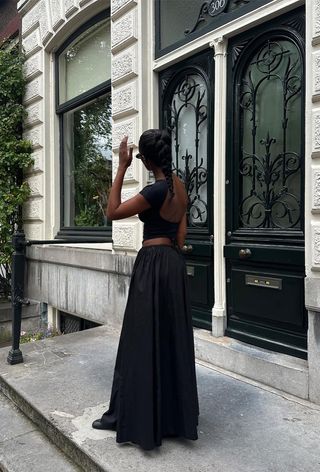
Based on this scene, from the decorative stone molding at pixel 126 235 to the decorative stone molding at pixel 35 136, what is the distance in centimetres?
257

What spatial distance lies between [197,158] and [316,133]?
1.48m

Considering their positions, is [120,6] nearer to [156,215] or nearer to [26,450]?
[156,215]

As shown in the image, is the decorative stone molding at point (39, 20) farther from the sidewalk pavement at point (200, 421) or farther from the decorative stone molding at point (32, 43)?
the sidewalk pavement at point (200, 421)

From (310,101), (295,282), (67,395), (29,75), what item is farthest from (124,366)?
(29,75)

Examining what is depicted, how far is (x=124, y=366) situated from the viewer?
243cm

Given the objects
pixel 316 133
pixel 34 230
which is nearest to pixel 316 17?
pixel 316 133

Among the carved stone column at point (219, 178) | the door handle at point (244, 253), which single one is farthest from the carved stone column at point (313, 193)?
the carved stone column at point (219, 178)

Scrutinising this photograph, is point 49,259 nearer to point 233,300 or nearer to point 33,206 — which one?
point 33,206

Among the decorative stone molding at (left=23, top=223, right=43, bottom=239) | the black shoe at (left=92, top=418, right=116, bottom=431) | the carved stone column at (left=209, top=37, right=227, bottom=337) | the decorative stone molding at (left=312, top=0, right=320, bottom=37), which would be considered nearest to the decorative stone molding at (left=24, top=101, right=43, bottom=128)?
the decorative stone molding at (left=23, top=223, right=43, bottom=239)

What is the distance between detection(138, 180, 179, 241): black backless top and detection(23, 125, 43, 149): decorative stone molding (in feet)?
15.9

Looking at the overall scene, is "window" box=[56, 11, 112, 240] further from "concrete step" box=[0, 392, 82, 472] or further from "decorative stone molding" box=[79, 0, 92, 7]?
"concrete step" box=[0, 392, 82, 472]

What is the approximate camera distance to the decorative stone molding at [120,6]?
15.7ft

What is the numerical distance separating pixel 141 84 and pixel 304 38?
1986 millimetres

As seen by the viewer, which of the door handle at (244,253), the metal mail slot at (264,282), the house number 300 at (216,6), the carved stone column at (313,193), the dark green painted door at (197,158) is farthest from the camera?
the dark green painted door at (197,158)
